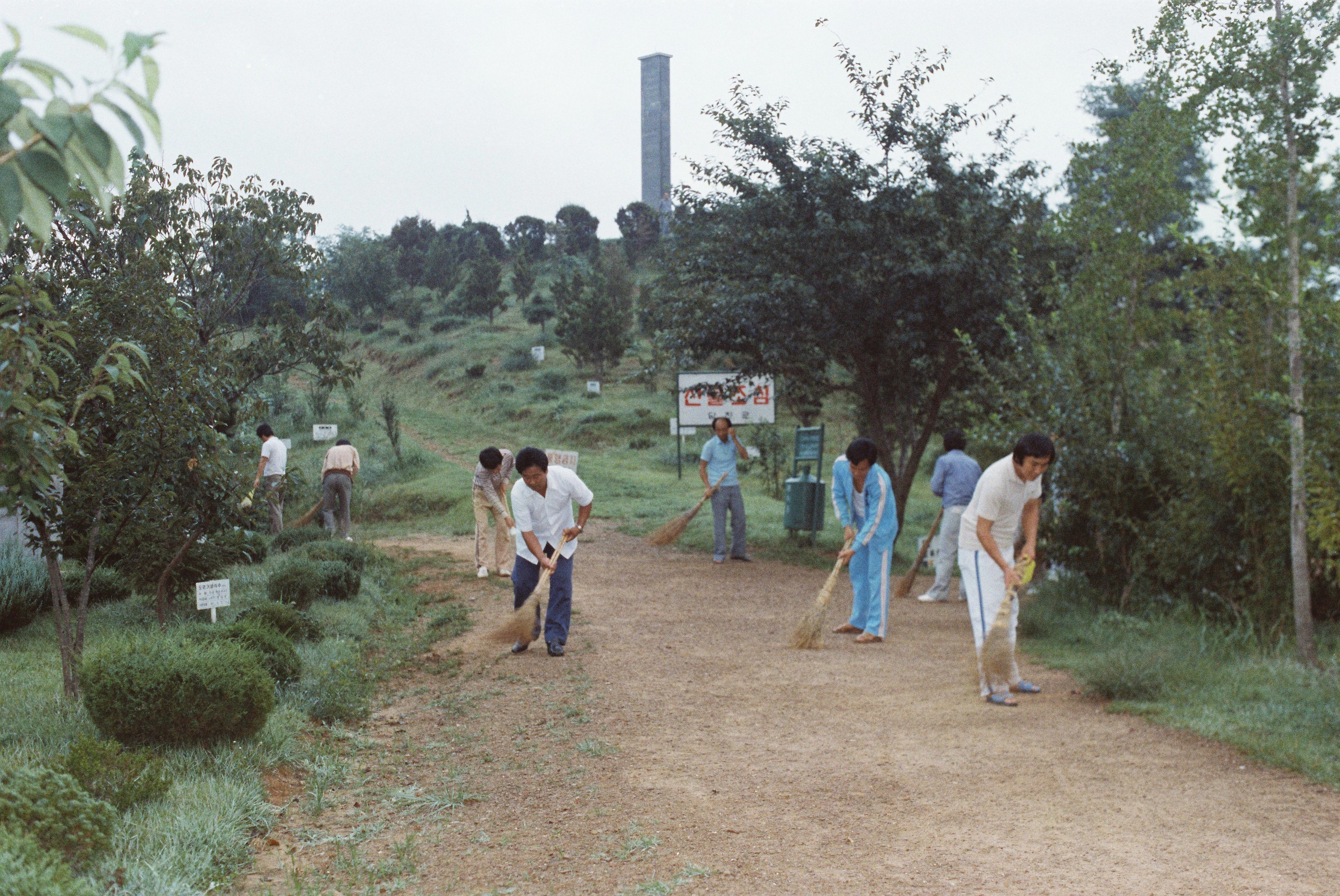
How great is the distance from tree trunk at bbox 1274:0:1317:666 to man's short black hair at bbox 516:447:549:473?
525cm

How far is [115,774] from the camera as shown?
193 inches

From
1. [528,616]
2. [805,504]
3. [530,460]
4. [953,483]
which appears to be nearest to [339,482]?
[805,504]

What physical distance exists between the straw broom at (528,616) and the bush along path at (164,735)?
0.87 m

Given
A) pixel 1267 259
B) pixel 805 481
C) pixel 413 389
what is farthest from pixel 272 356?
pixel 413 389

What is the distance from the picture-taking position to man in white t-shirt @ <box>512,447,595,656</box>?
28.4ft

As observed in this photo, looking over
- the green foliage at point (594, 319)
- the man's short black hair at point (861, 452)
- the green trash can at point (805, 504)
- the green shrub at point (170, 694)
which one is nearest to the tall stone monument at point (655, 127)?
the green foliage at point (594, 319)

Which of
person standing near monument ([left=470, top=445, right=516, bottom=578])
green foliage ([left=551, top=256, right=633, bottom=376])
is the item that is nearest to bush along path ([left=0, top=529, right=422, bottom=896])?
person standing near monument ([left=470, top=445, right=516, bottom=578])

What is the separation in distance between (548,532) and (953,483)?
4426mm

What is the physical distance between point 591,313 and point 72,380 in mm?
35573

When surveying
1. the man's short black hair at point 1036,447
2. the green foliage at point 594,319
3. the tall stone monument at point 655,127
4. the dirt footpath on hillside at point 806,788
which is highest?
the tall stone monument at point 655,127

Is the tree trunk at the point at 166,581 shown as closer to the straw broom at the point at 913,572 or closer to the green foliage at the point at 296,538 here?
the green foliage at the point at 296,538

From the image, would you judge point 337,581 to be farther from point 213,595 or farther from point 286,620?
point 213,595

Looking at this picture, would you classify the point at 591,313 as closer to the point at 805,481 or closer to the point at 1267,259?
the point at 805,481

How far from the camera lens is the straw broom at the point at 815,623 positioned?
361 inches
